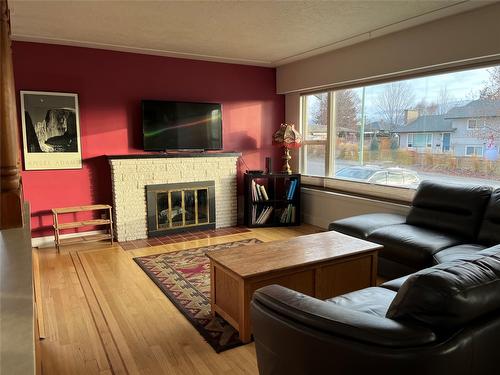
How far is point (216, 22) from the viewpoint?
11.8ft

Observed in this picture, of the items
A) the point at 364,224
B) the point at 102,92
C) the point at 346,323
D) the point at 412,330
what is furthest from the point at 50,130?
the point at 412,330

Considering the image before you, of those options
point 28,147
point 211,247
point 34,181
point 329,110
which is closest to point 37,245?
point 34,181

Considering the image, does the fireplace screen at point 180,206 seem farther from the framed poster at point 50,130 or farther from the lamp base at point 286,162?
the lamp base at point 286,162

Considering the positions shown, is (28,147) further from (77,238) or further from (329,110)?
(329,110)

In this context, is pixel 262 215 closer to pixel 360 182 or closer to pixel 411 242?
pixel 360 182

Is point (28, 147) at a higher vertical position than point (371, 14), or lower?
lower

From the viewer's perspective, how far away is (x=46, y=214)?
4.43m

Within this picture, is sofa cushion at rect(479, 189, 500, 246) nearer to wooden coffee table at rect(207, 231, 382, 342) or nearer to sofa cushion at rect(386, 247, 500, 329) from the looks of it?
wooden coffee table at rect(207, 231, 382, 342)

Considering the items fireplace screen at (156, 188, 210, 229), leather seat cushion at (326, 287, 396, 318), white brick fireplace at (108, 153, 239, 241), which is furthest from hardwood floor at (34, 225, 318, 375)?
fireplace screen at (156, 188, 210, 229)

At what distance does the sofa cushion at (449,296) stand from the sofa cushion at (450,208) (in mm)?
2193

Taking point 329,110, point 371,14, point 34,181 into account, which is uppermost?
point 371,14

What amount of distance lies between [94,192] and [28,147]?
865 mm

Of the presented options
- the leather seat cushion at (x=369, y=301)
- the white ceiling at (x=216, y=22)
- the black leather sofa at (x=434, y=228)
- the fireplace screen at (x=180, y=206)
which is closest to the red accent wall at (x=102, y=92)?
the white ceiling at (x=216, y=22)

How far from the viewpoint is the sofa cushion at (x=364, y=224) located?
138 inches
